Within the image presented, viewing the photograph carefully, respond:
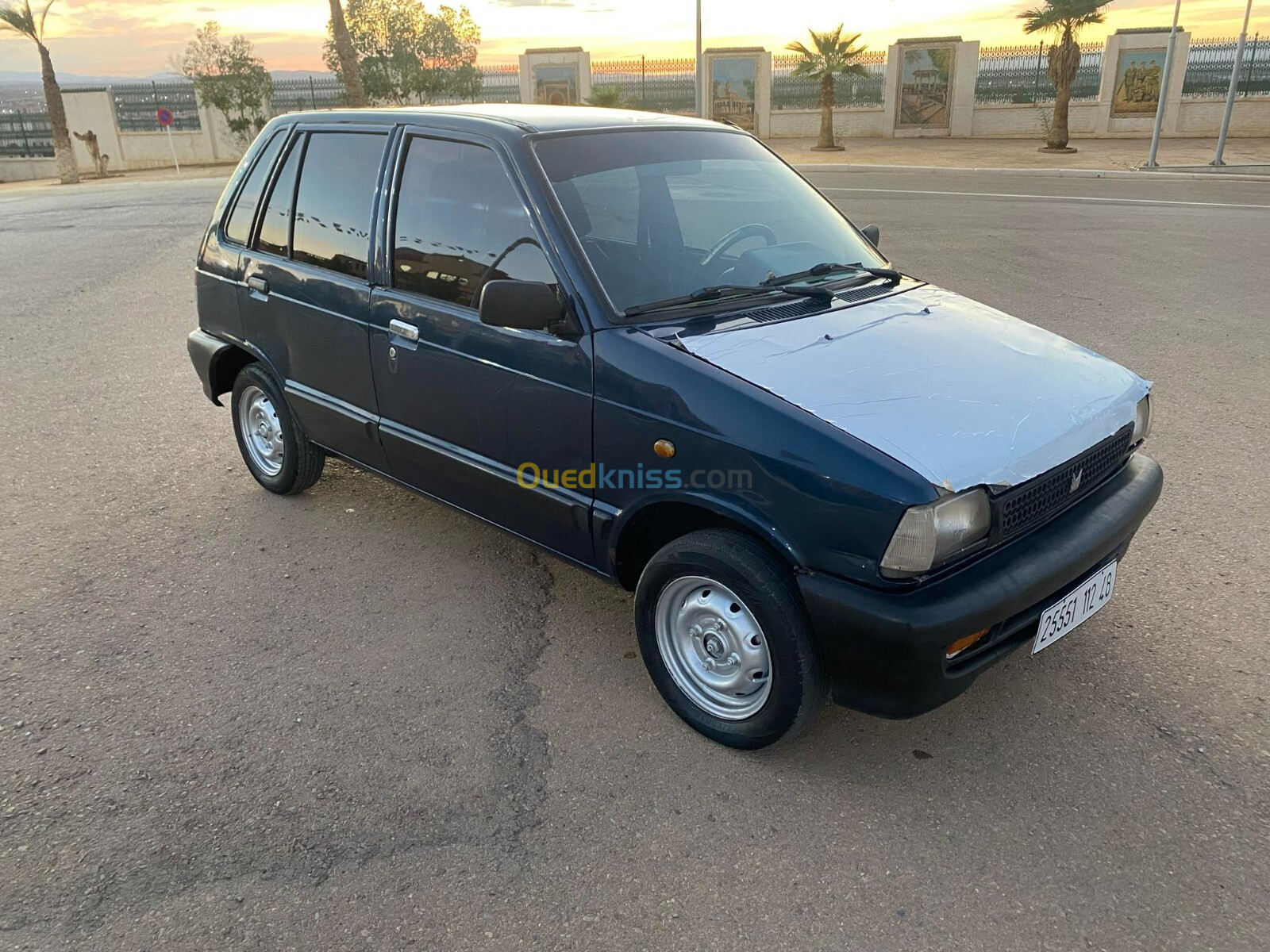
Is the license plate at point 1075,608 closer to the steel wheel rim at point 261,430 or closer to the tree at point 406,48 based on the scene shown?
the steel wheel rim at point 261,430

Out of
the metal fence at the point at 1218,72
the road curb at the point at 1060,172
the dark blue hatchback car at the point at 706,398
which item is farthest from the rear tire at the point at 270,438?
the metal fence at the point at 1218,72

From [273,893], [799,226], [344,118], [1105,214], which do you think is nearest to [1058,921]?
[273,893]

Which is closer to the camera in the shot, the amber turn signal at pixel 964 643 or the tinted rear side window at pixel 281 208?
the amber turn signal at pixel 964 643

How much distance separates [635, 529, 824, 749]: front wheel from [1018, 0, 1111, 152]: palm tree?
28.9m

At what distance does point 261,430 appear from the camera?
5.00 meters

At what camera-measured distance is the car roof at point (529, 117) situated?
140 inches

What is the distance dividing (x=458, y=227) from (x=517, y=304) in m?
0.72

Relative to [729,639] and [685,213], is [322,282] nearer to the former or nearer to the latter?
[685,213]

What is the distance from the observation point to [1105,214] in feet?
47.0

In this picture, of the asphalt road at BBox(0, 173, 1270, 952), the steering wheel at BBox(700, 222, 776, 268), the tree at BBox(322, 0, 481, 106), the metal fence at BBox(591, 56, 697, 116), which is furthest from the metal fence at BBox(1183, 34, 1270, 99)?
the steering wheel at BBox(700, 222, 776, 268)

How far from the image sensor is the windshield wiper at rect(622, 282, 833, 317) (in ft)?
10.4

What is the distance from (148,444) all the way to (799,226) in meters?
4.27

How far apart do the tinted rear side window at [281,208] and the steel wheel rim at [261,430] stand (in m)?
0.80

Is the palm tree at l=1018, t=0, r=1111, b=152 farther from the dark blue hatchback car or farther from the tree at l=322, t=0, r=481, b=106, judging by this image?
the dark blue hatchback car
